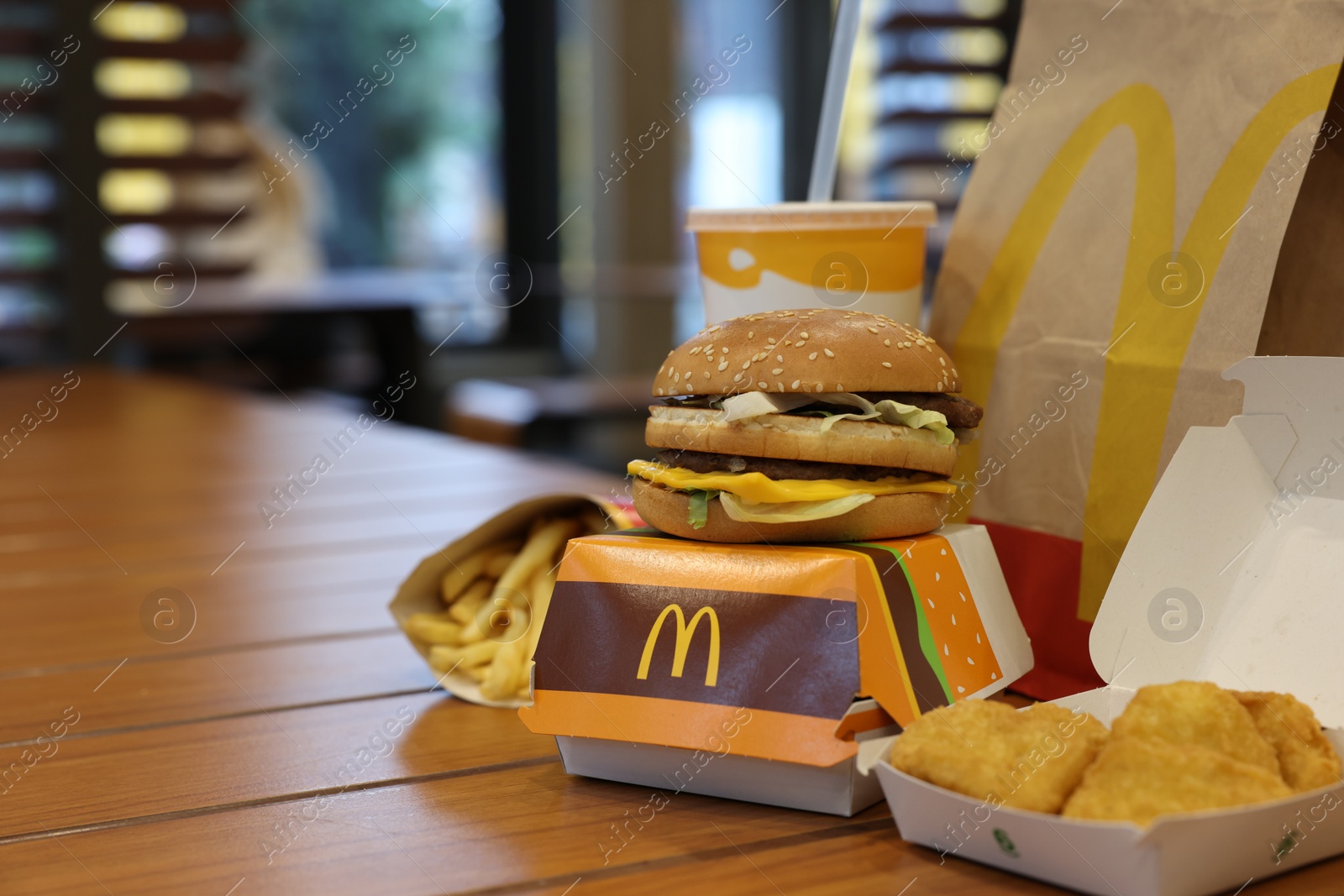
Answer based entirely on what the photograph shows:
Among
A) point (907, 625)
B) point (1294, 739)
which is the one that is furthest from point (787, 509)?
point (1294, 739)

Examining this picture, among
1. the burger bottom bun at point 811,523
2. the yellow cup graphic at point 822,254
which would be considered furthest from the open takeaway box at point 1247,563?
the yellow cup graphic at point 822,254

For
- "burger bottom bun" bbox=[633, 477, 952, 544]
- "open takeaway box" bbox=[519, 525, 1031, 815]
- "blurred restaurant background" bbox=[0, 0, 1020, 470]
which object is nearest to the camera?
"open takeaway box" bbox=[519, 525, 1031, 815]

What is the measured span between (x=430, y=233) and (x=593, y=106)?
4.24 ft

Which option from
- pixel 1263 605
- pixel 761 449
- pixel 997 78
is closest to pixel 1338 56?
pixel 1263 605

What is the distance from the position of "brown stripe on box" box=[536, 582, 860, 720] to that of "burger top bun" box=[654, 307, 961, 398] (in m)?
0.17

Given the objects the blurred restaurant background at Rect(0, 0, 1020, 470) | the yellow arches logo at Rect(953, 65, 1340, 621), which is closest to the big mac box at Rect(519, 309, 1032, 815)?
the yellow arches logo at Rect(953, 65, 1340, 621)

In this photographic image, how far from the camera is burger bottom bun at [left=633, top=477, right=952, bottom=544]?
0.93 m

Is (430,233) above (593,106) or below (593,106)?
below

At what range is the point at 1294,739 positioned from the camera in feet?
2.42

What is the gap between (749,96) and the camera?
6.48 metres

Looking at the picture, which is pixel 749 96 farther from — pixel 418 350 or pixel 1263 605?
pixel 1263 605

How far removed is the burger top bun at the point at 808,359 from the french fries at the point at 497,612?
9.9 inches

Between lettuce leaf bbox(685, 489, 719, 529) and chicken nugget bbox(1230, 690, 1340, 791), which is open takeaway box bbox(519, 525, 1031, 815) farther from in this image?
chicken nugget bbox(1230, 690, 1340, 791)

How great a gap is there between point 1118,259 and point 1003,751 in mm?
549
